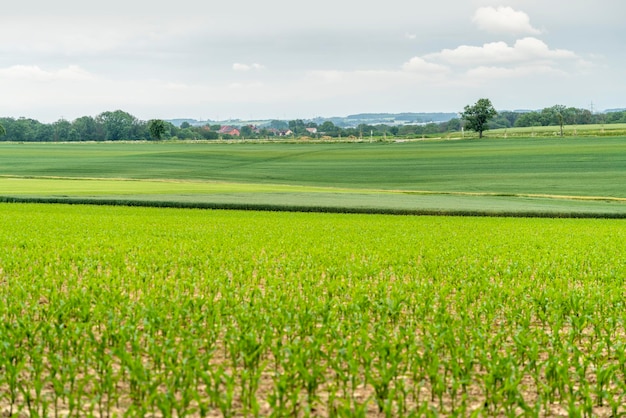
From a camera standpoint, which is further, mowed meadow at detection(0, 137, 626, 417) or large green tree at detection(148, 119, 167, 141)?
large green tree at detection(148, 119, 167, 141)

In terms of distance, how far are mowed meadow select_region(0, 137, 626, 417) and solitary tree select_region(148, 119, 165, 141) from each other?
151 metres

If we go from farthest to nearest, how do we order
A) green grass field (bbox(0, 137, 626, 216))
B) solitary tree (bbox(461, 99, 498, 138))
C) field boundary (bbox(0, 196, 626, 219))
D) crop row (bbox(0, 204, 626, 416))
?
1. solitary tree (bbox(461, 99, 498, 138))
2. green grass field (bbox(0, 137, 626, 216))
3. field boundary (bbox(0, 196, 626, 219))
4. crop row (bbox(0, 204, 626, 416))

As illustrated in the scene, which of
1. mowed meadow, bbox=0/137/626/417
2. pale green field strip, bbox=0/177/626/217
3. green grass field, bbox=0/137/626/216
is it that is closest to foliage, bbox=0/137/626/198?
green grass field, bbox=0/137/626/216

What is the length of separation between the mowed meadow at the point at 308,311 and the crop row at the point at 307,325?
0.17ft

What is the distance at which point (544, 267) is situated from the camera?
19656mm

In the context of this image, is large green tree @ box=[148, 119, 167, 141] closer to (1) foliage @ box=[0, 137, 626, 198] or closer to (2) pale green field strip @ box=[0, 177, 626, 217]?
(1) foliage @ box=[0, 137, 626, 198]

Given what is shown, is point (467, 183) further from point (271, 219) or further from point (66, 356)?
point (66, 356)

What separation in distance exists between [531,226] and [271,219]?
12361 mm

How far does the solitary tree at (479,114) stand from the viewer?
144000 millimetres

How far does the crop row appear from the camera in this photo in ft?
28.6

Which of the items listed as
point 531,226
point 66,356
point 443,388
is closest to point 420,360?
point 443,388

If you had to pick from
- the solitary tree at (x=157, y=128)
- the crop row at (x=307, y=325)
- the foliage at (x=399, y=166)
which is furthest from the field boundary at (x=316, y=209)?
the solitary tree at (x=157, y=128)

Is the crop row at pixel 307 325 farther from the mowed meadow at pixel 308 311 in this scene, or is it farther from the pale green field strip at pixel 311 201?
the pale green field strip at pixel 311 201

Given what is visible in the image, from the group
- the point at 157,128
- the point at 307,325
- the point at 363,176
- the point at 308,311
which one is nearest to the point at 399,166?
the point at 363,176
